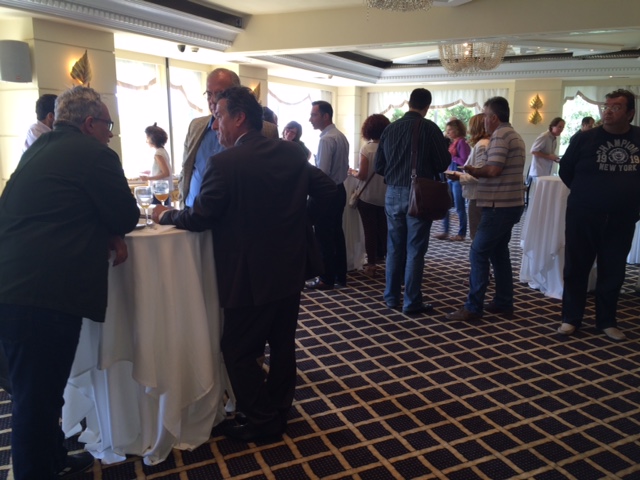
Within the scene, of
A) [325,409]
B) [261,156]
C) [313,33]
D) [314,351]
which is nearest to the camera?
[261,156]

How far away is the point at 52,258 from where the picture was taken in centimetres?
155

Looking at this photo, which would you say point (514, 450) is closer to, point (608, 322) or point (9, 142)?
point (608, 322)

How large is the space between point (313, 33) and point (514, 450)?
5754 mm

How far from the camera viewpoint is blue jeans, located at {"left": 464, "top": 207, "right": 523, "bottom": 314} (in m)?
3.49

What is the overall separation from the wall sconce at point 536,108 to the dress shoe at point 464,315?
26.8 feet

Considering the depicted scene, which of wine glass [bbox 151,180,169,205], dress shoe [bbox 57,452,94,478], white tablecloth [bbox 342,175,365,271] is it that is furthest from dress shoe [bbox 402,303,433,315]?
dress shoe [bbox 57,452,94,478]

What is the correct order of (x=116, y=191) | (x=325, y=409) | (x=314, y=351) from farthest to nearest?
(x=314, y=351) < (x=325, y=409) < (x=116, y=191)

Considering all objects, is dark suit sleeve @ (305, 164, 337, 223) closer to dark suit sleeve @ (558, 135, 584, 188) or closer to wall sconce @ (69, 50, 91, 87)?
dark suit sleeve @ (558, 135, 584, 188)

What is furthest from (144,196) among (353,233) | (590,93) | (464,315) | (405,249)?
(590,93)

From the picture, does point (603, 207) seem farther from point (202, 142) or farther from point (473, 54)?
point (473, 54)

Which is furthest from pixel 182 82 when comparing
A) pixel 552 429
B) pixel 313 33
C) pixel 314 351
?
pixel 552 429

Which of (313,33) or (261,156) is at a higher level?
(313,33)

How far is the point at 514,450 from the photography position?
2150 mm

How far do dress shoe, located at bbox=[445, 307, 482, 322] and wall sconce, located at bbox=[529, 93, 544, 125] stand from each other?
8.18 metres
